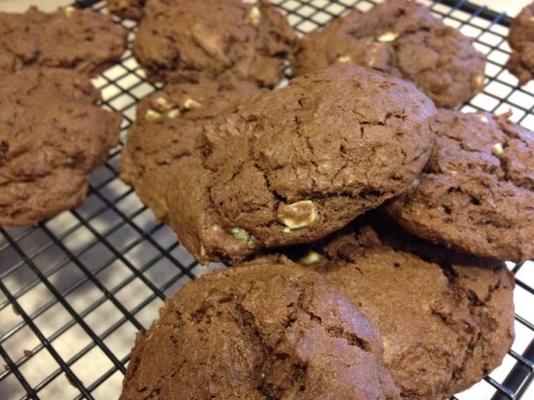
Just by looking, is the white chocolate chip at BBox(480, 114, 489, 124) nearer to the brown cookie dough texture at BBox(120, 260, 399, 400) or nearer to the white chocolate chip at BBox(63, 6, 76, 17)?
the brown cookie dough texture at BBox(120, 260, 399, 400)

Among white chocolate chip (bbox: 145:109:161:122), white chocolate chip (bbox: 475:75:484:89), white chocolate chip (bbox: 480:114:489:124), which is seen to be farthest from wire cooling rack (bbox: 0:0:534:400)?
white chocolate chip (bbox: 480:114:489:124)

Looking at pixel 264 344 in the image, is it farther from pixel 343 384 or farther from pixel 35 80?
pixel 35 80

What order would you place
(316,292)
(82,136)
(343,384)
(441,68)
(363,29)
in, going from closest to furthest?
1. (343,384)
2. (316,292)
3. (82,136)
4. (441,68)
5. (363,29)

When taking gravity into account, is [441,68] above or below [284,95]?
below

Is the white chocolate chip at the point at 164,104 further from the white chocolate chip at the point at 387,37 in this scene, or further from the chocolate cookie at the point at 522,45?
the chocolate cookie at the point at 522,45

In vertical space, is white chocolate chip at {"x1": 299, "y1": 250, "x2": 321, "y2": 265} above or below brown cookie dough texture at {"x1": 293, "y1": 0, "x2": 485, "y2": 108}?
below

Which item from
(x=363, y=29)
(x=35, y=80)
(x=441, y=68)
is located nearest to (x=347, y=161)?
(x=441, y=68)

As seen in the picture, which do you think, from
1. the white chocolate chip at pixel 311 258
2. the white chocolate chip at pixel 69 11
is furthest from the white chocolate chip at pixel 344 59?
the white chocolate chip at pixel 69 11
